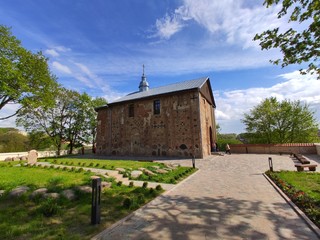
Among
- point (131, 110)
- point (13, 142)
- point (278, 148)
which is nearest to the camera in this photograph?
point (278, 148)

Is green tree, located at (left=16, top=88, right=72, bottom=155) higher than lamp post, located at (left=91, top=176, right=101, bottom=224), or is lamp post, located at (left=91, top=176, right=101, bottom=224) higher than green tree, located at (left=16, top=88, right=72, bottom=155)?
green tree, located at (left=16, top=88, right=72, bottom=155)

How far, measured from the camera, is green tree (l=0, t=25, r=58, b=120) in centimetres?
1555

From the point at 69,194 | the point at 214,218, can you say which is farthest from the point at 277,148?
the point at 69,194

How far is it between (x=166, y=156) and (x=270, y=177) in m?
12.2

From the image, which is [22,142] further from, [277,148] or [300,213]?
[277,148]

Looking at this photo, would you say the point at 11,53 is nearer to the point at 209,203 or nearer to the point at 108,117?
the point at 108,117

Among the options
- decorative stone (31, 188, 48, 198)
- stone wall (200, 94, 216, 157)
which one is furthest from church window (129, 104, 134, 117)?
decorative stone (31, 188, 48, 198)

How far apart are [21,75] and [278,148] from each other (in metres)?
27.6

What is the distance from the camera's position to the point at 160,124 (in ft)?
67.5

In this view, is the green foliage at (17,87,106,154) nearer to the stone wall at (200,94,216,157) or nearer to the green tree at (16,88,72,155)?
the green tree at (16,88,72,155)

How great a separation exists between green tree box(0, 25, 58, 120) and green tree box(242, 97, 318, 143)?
29.4 metres

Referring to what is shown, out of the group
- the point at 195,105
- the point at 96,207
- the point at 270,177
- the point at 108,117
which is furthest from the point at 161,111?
the point at 96,207

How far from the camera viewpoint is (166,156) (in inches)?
773

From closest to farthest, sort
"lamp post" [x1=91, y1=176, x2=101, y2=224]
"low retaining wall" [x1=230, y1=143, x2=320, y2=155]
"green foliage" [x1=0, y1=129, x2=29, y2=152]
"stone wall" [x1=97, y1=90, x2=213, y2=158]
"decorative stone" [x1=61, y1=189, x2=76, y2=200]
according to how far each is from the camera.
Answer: "lamp post" [x1=91, y1=176, x2=101, y2=224]
"decorative stone" [x1=61, y1=189, x2=76, y2=200]
"low retaining wall" [x1=230, y1=143, x2=320, y2=155]
"stone wall" [x1=97, y1=90, x2=213, y2=158]
"green foliage" [x1=0, y1=129, x2=29, y2=152]
